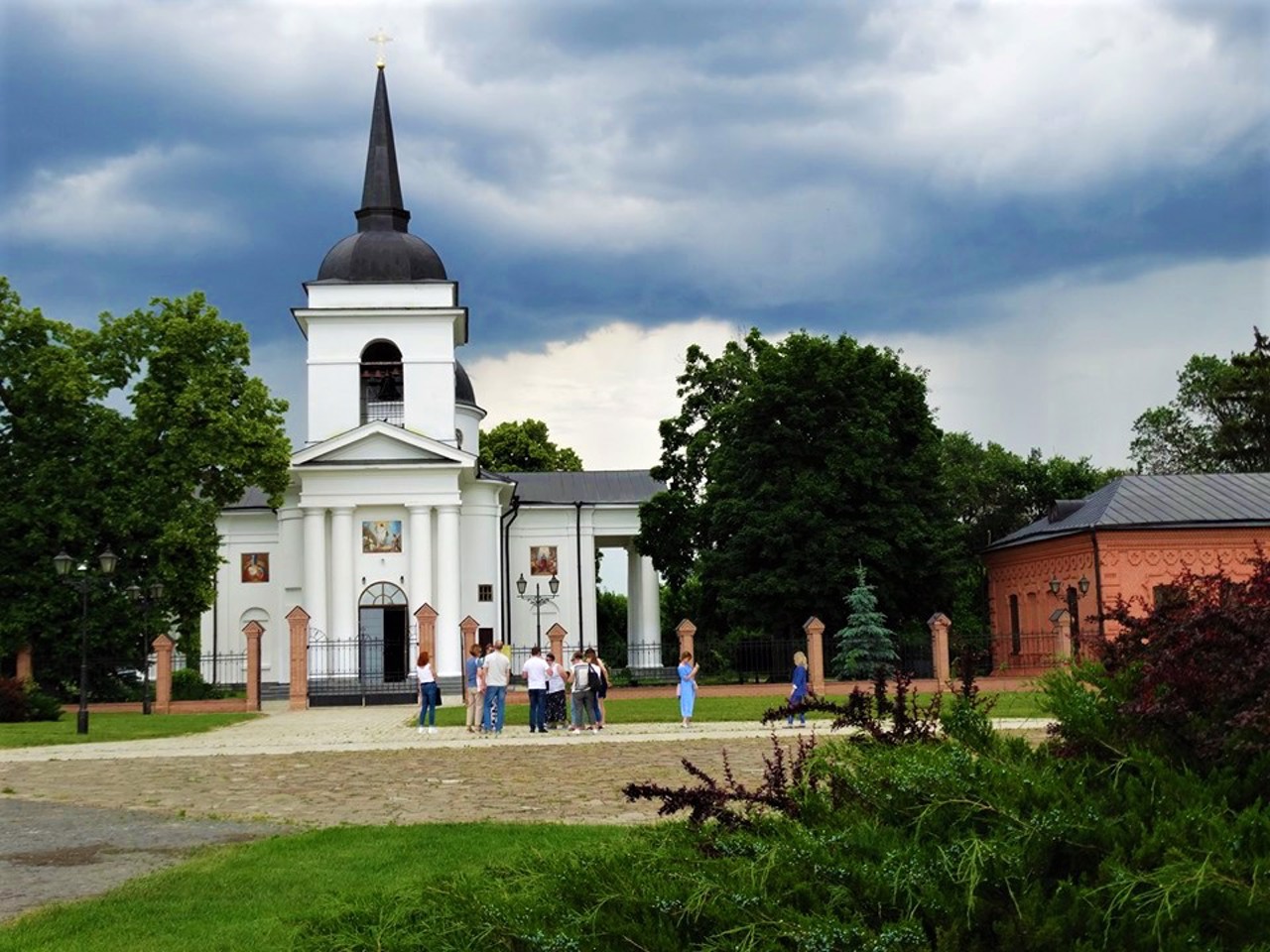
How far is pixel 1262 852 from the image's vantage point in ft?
11.0

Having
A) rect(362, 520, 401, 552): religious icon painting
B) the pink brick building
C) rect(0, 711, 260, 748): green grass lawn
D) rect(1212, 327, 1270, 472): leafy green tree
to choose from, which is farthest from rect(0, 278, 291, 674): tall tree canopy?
rect(1212, 327, 1270, 472): leafy green tree

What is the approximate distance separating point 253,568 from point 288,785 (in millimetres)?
34489

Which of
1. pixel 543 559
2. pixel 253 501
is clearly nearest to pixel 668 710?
pixel 543 559

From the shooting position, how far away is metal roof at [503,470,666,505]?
53.7 metres

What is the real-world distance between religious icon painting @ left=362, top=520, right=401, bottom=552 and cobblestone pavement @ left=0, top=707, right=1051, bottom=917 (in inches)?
753

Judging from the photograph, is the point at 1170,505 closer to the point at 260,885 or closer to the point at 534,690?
the point at 534,690

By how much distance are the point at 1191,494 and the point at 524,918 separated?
137 feet

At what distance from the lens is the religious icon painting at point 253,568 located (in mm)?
47719

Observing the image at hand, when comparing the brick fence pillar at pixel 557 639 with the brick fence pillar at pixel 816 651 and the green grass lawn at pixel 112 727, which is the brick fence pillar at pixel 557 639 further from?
the green grass lawn at pixel 112 727

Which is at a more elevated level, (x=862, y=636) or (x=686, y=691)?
(x=862, y=636)

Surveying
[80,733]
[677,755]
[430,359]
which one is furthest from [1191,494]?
[80,733]

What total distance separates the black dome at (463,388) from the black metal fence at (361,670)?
1615 centimetres

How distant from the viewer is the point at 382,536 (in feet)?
142

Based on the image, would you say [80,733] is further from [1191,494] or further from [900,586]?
[1191,494]
